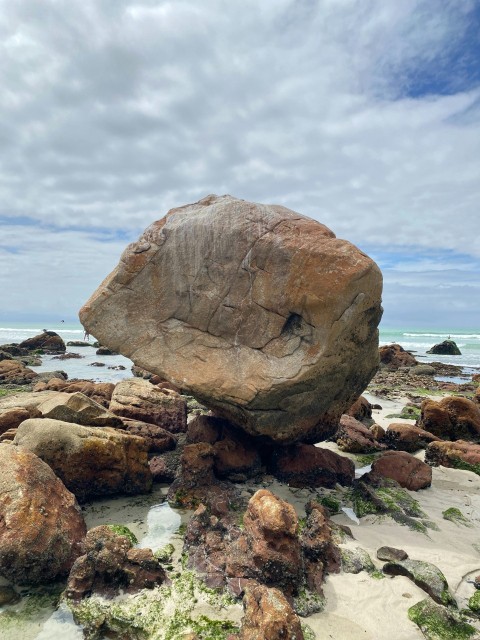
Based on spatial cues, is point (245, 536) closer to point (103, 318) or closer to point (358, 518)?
point (358, 518)

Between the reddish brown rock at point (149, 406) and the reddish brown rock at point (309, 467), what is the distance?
2.91m

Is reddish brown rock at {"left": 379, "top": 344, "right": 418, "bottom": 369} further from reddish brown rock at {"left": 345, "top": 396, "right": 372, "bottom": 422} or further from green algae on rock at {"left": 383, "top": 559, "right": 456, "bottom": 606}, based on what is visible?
green algae on rock at {"left": 383, "top": 559, "right": 456, "bottom": 606}

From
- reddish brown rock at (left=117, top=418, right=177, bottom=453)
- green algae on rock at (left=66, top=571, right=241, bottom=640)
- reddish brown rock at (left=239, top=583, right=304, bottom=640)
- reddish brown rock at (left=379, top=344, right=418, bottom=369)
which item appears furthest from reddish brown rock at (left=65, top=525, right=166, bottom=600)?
reddish brown rock at (left=379, top=344, right=418, bottom=369)

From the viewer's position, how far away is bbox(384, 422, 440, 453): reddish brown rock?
34.0 ft

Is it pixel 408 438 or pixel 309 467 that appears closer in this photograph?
pixel 309 467

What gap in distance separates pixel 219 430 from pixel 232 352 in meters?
2.00

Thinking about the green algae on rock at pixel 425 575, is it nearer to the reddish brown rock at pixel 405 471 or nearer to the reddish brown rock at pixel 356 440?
the reddish brown rock at pixel 405 471

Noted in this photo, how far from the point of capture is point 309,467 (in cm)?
815

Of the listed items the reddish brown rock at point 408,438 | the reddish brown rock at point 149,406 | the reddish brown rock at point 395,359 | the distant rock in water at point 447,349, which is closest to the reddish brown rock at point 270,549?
the reddish brown rock at point 149,406

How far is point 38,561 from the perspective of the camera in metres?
4.88

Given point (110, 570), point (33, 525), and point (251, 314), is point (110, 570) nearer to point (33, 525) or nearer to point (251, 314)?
point (33, 525)

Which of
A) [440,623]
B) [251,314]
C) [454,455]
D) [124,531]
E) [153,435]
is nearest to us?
[440,623]

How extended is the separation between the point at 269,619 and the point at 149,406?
672cm

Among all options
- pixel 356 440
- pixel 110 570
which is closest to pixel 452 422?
pixel 356 440
